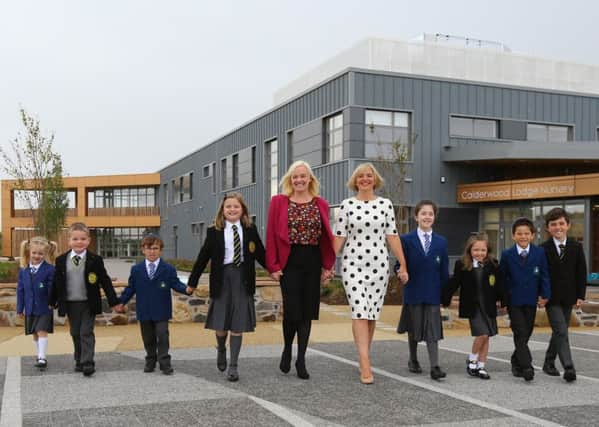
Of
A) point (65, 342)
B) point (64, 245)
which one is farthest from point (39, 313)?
point (64, 245)

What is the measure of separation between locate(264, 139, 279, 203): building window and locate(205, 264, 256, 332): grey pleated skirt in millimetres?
21750

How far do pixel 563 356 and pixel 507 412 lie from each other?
1598mm

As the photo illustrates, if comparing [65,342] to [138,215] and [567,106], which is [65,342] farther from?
[138,215]

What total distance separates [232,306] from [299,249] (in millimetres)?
824

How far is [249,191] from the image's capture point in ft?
101

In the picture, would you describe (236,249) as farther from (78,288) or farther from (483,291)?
(483,291)

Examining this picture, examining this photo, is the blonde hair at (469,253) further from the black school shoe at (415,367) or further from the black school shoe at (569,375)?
the black school shoe at (569,375)

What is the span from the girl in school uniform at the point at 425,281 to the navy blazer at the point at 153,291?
2212 millimetres

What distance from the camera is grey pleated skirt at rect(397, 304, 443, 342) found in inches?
234

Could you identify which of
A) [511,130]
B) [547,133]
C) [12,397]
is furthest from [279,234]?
[547,133]

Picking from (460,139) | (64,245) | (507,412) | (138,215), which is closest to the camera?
(507,412)

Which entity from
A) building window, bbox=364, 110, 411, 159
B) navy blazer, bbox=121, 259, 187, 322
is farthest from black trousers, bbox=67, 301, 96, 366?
building window, bbox=364, 110, 411, 159

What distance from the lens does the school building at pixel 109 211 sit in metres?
54.3

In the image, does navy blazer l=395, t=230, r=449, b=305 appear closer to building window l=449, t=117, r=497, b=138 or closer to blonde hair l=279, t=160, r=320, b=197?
blonde hair l=279, t=160, r=320, b=197
